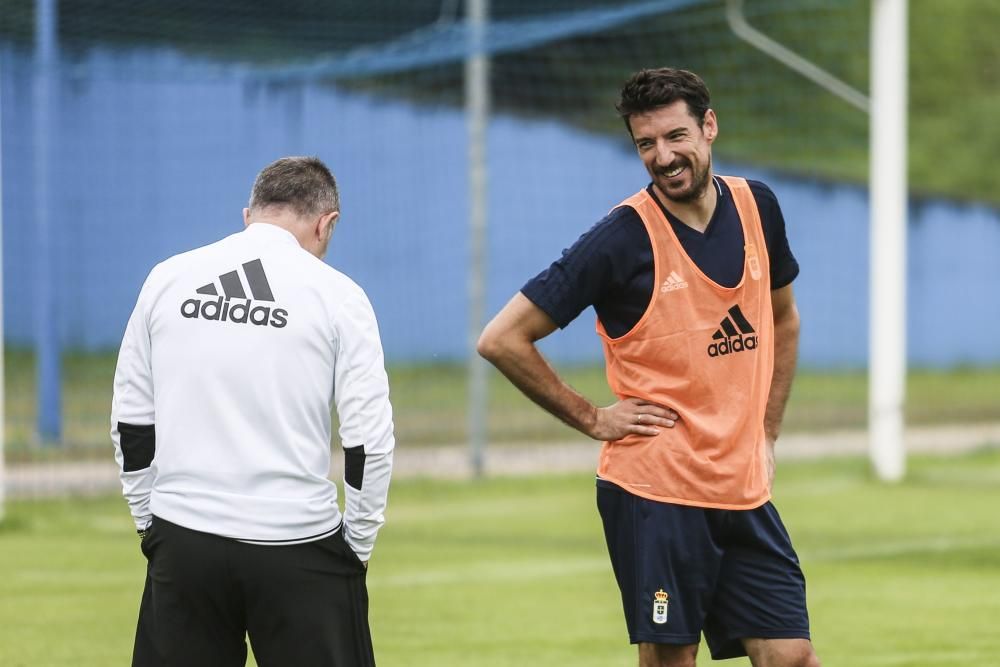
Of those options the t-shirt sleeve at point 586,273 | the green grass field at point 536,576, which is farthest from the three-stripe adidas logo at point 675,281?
the green grass field at point 536,576

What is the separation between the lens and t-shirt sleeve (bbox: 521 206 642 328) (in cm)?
528

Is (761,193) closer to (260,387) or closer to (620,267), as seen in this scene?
(620,267)

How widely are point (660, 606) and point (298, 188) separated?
64.4 inches

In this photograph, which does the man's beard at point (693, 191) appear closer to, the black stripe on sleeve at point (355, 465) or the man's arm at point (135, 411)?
the black stripe on sleeve at point (355, 465)

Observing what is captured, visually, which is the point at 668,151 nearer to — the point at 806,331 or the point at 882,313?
the point at 882,313

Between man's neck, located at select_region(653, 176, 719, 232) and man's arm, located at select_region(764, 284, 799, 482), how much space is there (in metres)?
0.54

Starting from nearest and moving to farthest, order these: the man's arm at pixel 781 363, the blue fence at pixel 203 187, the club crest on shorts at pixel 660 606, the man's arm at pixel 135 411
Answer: the man's arm at pixel 135 411, the club crest on shorts at pixel 660 606, the man's arm at pixel 781 363, the blue fence at pixel 203 187

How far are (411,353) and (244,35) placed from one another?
179 inches

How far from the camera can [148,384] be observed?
16.2 ft

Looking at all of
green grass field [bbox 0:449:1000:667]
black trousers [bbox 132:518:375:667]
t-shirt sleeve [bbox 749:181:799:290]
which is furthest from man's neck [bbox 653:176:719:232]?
green grass field [bbox 0:449:1000:667]

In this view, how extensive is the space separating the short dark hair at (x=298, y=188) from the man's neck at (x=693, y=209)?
1.03 m

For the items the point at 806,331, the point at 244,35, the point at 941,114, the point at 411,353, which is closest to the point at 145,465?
the point at 411,353

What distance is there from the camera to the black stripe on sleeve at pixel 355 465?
481 cm

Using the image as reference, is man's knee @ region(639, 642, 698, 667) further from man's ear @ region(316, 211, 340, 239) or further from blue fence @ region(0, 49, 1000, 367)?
blue fence @ region(0, 49, 1000, 367)
